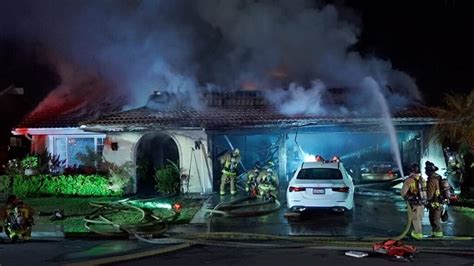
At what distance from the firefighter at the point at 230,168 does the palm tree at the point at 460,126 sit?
22.4ft

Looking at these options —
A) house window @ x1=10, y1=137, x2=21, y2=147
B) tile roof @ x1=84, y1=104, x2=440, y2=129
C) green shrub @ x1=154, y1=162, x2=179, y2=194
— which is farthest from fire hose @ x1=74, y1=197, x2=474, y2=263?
house window @ x1=10, y1=137, x2=21, y2=147

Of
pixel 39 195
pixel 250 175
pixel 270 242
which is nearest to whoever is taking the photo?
pixel 270 242

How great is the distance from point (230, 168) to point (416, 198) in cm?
802

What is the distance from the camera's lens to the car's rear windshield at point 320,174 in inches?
524

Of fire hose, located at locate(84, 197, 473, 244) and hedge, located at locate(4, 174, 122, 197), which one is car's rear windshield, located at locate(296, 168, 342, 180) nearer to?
fire hose, located at locate(84, 197, 473, 244)

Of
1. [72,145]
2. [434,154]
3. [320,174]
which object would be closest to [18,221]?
[320,174]

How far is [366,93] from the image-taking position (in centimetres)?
1955

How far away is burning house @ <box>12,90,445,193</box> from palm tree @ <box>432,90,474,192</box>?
867 millimetres

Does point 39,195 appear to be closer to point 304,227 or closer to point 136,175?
point 136,175

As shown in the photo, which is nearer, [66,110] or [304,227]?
[304,227]

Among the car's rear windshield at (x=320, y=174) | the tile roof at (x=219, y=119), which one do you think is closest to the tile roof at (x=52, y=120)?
the tile roof at (x=219, y=119)

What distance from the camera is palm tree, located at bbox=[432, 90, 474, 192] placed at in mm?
15570

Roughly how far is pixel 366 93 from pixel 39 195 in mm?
12624

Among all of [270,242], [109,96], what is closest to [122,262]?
[270,242]
